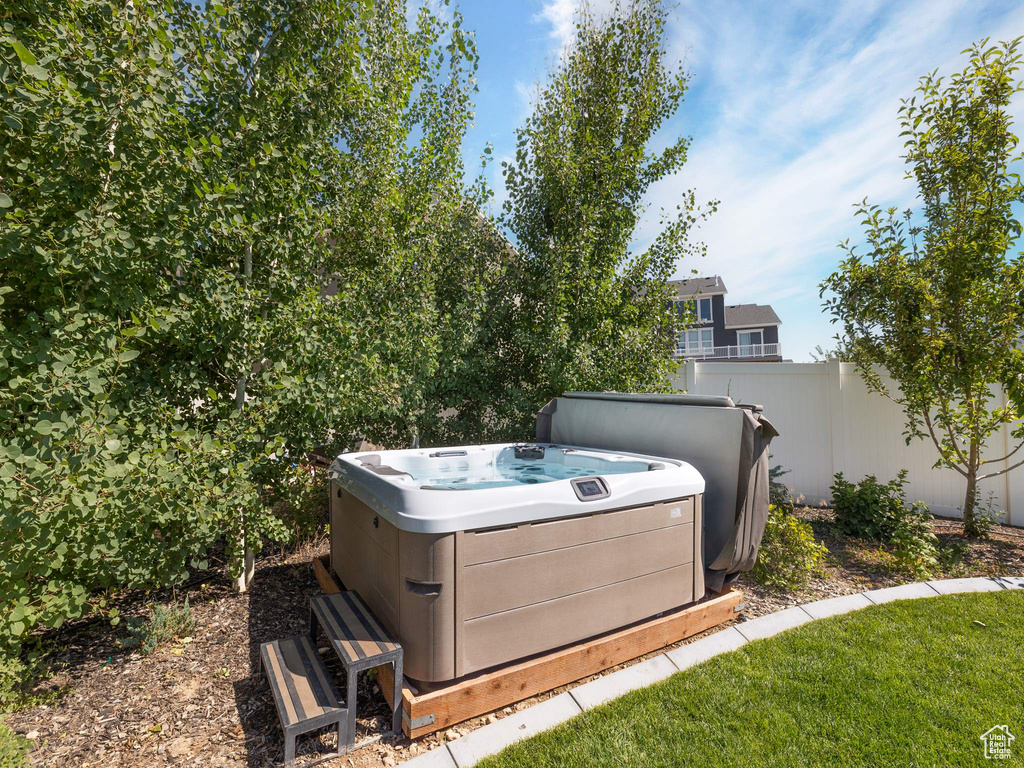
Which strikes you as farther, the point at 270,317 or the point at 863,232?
the point at 863,232

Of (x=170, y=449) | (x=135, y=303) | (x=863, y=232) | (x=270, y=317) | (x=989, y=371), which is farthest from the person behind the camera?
(x=863, y=232)

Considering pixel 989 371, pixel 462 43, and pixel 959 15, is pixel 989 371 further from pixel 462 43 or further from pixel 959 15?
pixel 462 43

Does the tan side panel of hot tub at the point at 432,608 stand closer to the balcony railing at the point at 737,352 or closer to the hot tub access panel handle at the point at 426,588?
the hot tub access panel handle at the point at 426,588

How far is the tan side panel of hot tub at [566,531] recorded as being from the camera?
6.50ft

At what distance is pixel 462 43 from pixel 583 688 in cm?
460

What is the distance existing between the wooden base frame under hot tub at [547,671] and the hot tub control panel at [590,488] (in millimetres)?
724

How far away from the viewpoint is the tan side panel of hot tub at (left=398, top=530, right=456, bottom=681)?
1.89 meters

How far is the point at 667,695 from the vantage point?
2.11m

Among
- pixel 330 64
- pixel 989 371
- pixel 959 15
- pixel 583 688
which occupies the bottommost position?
pixel 583 688

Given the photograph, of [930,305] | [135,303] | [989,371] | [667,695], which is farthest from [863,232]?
[135,303]

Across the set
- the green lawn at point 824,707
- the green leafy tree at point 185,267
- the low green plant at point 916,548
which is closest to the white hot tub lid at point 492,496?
the green leafy tree at point 185,267

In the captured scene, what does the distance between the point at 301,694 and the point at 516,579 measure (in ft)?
3.10

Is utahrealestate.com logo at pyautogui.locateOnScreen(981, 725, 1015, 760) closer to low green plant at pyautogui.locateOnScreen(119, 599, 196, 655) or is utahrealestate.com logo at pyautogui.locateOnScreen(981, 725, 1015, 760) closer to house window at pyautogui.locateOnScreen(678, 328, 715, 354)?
low green plant at pyautogui.locateOnScreen(119, 599, 196, 655)

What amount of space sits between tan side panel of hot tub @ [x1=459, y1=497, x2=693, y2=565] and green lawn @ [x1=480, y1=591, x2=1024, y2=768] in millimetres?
694
